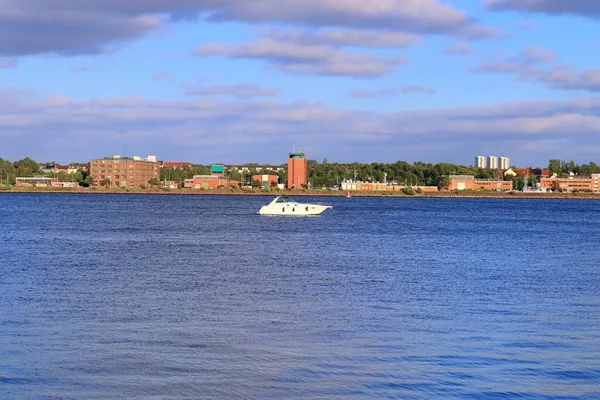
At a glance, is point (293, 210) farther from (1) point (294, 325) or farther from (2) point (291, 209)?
(1) point (294, 325)

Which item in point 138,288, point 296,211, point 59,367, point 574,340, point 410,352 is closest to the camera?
point 59,367

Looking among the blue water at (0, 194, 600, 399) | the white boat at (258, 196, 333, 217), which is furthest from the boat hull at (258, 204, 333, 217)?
the blue water at (0, 194, 600, 399)

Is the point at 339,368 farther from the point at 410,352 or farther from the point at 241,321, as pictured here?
the point at 241,321

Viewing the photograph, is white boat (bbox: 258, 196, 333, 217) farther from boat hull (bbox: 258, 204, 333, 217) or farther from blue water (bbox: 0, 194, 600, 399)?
blue water (bbox: 0, 194, 600, 399)


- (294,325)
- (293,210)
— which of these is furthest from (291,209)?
(294,325)

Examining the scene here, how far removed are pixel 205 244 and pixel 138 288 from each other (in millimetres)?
20097

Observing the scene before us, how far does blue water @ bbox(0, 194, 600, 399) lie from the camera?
1382cm

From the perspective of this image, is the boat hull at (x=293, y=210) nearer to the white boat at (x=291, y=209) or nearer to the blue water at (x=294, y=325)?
the white boat at (x=291, y=209)

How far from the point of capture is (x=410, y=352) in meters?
16.3

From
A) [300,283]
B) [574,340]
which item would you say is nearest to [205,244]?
[300,283]

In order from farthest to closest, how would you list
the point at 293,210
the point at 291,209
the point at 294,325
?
the point at 291,209 < the point at 293,210 < the point at 294,325

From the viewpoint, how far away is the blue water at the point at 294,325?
13820 millimetres

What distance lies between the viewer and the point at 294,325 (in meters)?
19.2

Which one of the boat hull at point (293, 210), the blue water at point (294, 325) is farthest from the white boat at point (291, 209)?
the blue water at point (294, 325)
